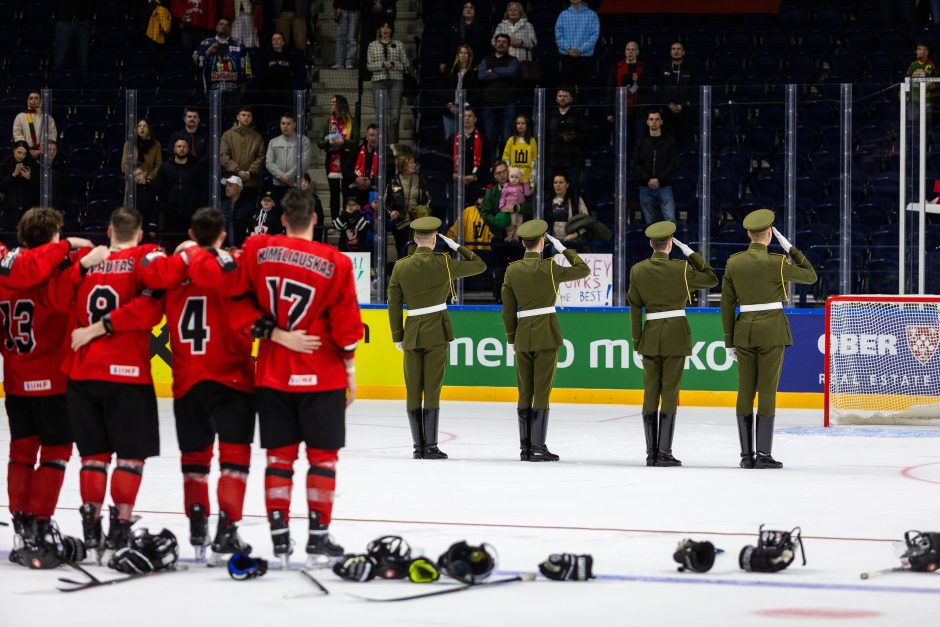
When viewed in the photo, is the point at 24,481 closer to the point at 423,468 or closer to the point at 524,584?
the point at 524,584

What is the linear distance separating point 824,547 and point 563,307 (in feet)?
29.5

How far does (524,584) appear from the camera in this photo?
6.40m

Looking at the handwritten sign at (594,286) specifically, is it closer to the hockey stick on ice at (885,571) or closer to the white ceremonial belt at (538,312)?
the white ceremonial belt at (538,312)

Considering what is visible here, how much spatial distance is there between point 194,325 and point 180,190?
10.0 m

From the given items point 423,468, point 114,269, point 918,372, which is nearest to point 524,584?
point 114,269

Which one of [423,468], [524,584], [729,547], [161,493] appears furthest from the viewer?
[423,468]

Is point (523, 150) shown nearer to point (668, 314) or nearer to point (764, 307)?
point (668, 314)

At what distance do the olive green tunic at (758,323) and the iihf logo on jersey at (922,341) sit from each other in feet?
12.7

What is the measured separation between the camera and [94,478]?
680 centimetres

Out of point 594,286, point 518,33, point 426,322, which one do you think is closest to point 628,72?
point 518,33

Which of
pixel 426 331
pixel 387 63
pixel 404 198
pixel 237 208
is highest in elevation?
pixel 387 63

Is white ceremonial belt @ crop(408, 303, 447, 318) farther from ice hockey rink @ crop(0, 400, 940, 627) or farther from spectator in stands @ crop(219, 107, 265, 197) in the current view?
spectator in stands @ crop(219, 107, 265, 197)

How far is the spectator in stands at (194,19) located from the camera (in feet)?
68.0

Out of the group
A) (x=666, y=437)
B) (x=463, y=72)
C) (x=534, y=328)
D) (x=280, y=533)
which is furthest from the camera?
(x=463, y=72)
